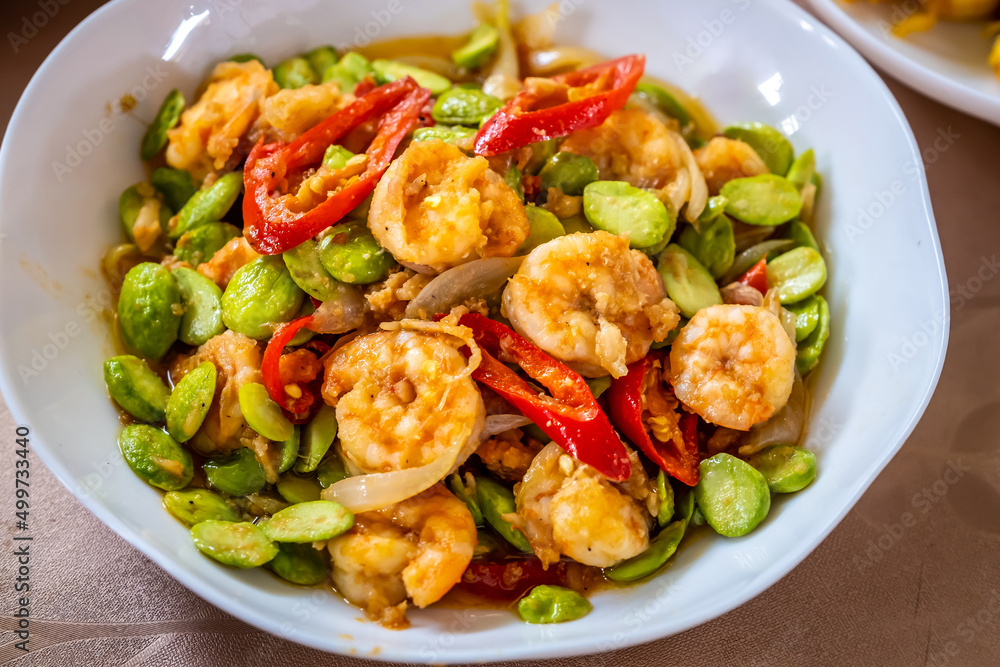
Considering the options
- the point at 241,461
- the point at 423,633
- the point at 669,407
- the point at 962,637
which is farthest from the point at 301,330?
the point at 962,637

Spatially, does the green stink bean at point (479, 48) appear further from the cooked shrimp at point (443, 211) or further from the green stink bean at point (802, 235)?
the green stink bean at point (802, 235)

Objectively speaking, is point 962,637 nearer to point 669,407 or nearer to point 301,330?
point 669,407

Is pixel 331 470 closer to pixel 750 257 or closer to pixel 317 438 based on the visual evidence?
pixel 317 438

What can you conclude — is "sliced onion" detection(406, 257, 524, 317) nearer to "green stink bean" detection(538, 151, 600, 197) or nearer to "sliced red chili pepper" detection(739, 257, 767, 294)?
"green stink bean" detection(538, 151, 600, 197)

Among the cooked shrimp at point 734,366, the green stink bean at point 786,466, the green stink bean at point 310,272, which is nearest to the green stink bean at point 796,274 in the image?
the cooked shrimp at point 734,366

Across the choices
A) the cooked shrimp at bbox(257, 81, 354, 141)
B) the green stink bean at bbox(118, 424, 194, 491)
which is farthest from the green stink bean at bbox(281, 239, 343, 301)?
the green stink bean at bbox(118, 424, 194, 491)

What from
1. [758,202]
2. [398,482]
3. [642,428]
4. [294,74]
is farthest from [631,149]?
[398,482]
